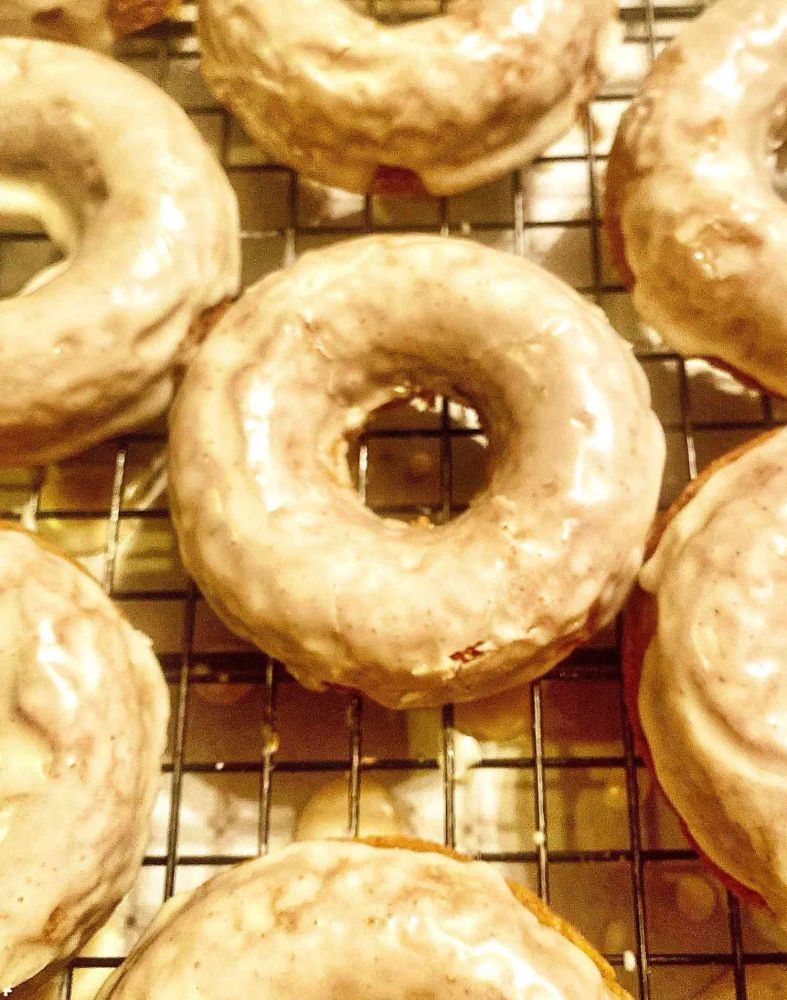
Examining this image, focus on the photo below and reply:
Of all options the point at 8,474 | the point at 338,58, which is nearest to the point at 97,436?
the point at 8,474

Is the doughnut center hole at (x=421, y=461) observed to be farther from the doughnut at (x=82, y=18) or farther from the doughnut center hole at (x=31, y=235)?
the doughnut at (x=82, y=18)

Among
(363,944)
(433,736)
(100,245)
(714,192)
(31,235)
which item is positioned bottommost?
(433,736)

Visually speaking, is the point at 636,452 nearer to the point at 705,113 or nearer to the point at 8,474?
the point at 705,113

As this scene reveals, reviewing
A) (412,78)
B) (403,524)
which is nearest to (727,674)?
(403,524)

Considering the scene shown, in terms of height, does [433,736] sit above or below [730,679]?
below

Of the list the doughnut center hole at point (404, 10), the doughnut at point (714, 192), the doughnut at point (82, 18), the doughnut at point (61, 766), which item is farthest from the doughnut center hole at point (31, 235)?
the doughnut at point (714, 192)

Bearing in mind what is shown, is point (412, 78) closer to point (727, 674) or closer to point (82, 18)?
point (82, 18)

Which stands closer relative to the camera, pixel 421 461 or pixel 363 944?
pixel 363 944
